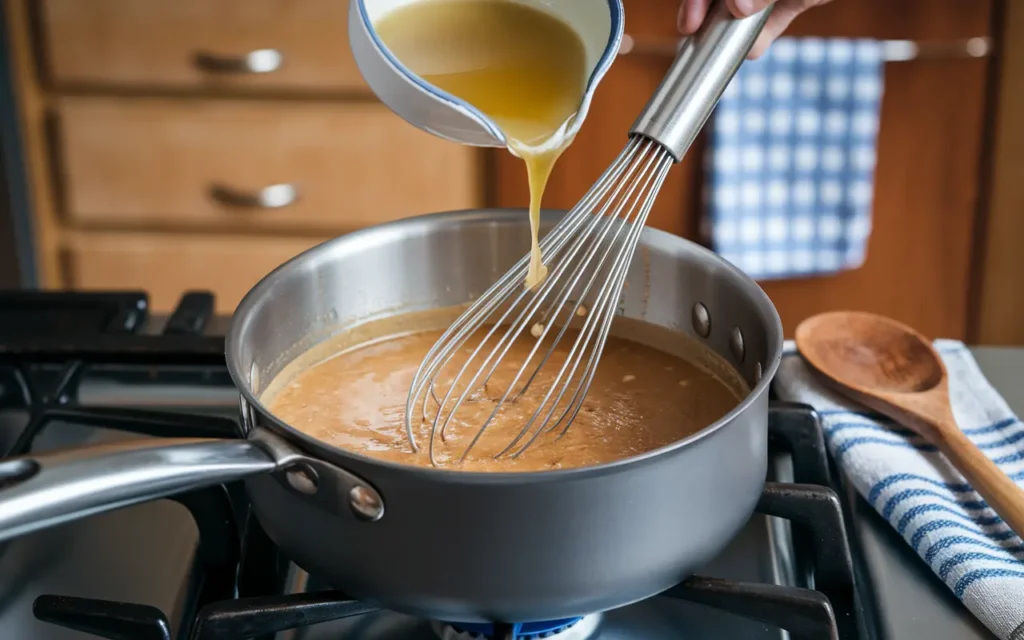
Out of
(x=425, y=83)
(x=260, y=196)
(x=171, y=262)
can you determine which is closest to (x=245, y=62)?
(x=260, y=196)

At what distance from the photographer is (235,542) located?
0.51m

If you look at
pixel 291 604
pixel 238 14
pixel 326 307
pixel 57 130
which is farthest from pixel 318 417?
pixel 57 130

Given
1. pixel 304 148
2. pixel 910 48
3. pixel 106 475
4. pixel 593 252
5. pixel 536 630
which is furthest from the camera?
pixel 304 148

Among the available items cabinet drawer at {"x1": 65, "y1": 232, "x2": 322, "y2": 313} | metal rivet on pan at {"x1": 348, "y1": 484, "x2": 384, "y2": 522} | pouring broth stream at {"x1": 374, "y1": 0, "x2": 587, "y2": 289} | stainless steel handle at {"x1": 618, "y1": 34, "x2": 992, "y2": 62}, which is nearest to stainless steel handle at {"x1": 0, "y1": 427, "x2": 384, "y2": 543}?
metal rivet on pan at {"x1": 348, "y1": 484, "x2": 384, "y2": 522}

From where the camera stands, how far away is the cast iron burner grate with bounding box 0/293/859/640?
17.3 inches

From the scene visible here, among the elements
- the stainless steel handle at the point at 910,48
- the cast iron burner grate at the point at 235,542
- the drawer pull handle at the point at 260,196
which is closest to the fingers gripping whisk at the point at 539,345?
the cast iron burner grate at the point at 235,542

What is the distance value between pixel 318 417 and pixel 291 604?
0.19 metres

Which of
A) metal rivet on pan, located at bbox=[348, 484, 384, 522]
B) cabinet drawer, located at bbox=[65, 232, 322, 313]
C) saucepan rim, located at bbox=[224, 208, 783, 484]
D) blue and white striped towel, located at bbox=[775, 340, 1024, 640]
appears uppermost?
saucepan rim, located at bbox=[224, 208, 783, 484]

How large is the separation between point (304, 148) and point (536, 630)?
3.46 ft

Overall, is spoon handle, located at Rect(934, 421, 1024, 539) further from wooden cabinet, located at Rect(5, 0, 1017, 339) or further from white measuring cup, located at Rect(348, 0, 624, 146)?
wooden cabinet, located at Rect(5, 0, 1017, 339)

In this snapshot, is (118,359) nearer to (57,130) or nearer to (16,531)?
(16,531)

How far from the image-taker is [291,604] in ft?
1.46

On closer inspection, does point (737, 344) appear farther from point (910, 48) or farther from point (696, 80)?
point (910, 48)

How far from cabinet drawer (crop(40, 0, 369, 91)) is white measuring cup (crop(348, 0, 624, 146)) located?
807 millimetres
